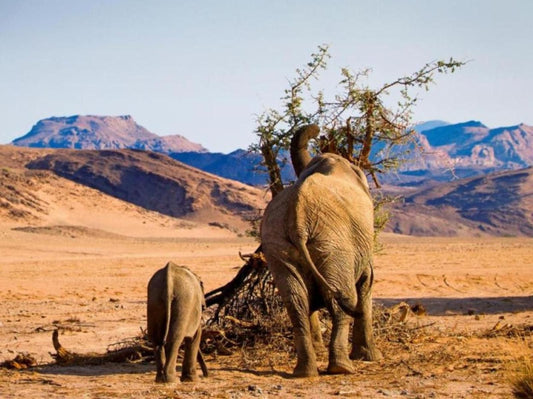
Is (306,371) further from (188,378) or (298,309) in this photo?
(188,378)

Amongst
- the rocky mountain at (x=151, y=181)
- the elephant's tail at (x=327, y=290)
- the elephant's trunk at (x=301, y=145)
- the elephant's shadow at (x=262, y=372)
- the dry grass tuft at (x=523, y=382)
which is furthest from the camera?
the rocky mountain at (x=151, y=181)

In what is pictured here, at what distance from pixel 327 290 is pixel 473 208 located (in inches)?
4670

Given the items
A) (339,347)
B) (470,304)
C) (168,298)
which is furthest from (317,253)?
(470,304)

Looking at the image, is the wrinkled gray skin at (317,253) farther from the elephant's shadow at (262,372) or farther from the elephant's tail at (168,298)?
the elephant's tail at (168,298)

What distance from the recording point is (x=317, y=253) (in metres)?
9.66

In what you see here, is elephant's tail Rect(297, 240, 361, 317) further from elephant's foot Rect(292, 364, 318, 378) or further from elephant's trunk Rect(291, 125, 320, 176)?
elephant's trunk Rect(291, 125, 320, 176)

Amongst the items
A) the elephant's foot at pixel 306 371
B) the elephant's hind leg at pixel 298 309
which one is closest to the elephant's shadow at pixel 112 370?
the elephant's foot at pixel 306 371

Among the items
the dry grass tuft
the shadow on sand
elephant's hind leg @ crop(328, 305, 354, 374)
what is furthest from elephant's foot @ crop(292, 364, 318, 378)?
the shadow on sand

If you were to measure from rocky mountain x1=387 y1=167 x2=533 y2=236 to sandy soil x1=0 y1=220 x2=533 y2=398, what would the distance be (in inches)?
2779

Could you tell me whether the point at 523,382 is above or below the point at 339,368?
above

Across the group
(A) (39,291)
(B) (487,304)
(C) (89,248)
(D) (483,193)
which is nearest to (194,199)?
(C) (89,248)

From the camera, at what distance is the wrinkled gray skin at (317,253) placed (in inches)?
378

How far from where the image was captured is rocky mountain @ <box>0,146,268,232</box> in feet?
303

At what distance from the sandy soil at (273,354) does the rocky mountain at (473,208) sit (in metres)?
70.6
